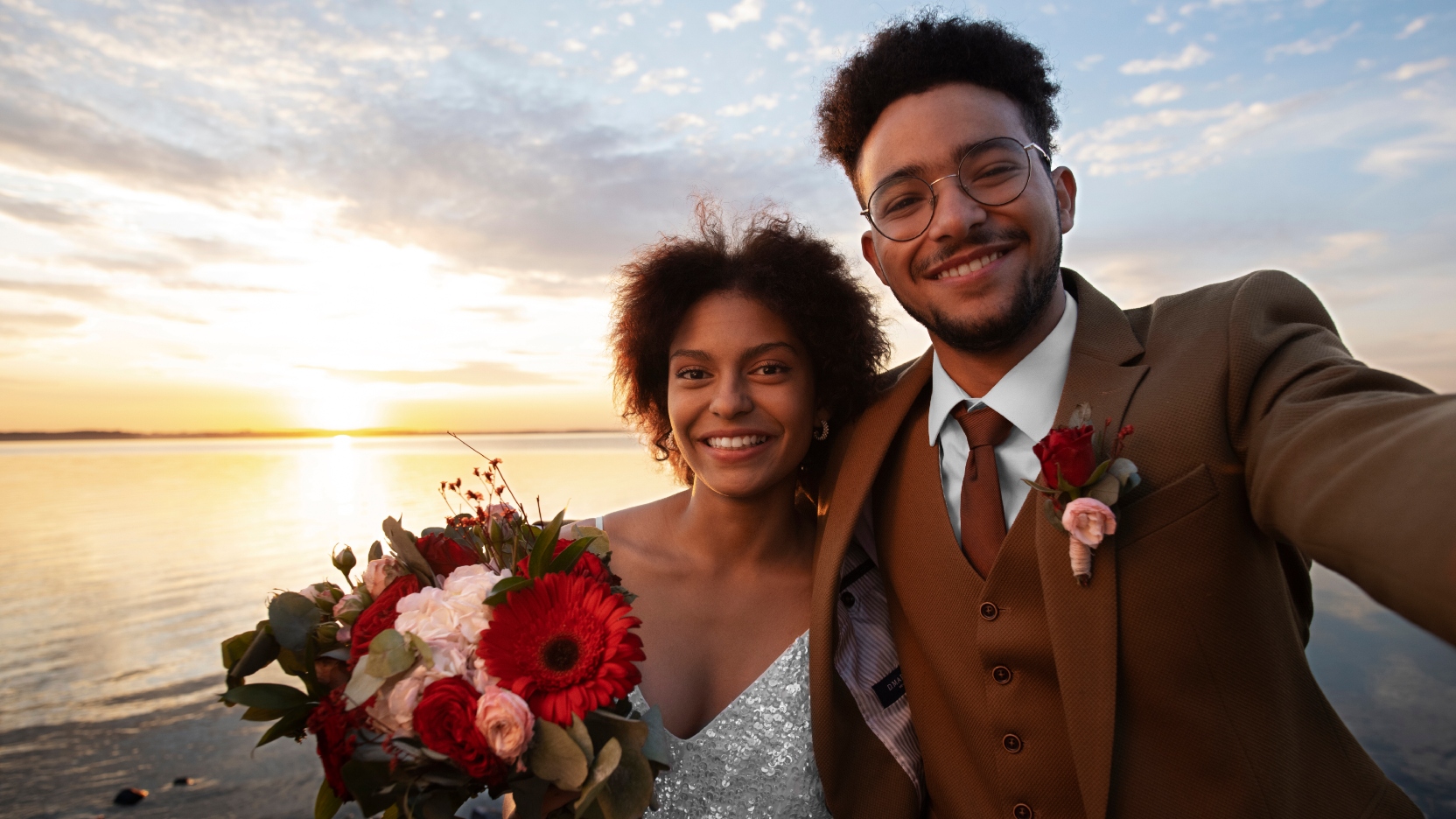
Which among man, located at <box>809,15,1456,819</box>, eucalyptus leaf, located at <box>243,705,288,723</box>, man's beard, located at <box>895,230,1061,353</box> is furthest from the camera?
man's beard, located at <box>895,230,1061,353</box>

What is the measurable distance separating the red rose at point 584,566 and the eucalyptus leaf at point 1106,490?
44.3 inches

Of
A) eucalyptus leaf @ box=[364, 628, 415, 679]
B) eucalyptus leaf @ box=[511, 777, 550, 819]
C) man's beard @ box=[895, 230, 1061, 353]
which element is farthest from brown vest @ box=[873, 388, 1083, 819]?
eucalyptus leaf @ box=[364, 628, 415, 679]

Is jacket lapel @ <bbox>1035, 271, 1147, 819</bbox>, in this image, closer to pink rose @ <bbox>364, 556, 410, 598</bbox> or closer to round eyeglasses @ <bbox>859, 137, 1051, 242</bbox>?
round eyeglasses @ <bbox>859, 137, 1051, 242</bbox>

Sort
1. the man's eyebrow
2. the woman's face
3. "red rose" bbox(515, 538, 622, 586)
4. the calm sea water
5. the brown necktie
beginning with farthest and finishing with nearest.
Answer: the calm sea water, the woman's face, the man's eyebrow, the brown necktie, "red rose" bbox(515, 538, 622, 586)

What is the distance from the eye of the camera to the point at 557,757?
1.54 meters

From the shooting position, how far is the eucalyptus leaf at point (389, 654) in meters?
1.56

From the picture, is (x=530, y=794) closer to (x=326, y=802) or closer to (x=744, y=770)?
(x=326, y=802)

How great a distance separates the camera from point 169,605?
10.3 metres

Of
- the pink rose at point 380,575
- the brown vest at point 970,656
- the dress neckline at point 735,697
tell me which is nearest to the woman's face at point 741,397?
the brown vest at point 970,656

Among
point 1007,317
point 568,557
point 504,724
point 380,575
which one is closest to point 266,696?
point 380,575

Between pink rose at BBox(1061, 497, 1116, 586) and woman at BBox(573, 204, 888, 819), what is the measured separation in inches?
46.9

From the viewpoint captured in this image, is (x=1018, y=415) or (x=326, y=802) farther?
(x=1018, y=415)

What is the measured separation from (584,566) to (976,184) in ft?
5.24

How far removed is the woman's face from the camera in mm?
2789
